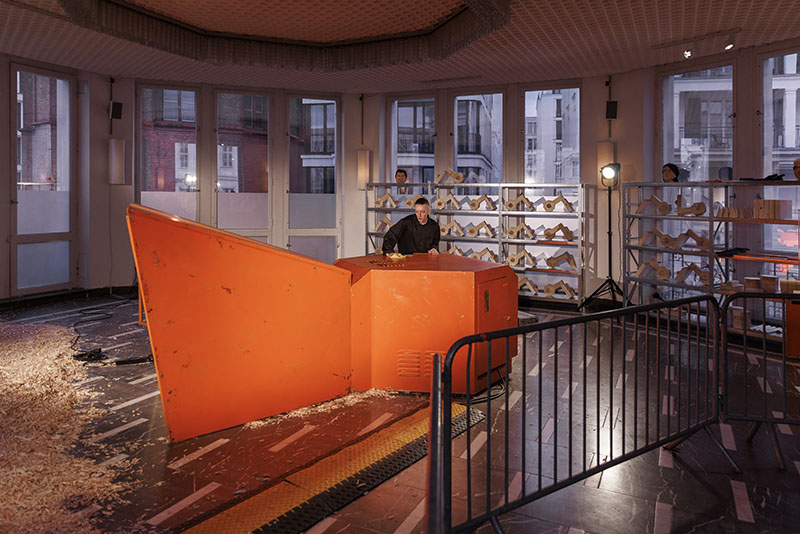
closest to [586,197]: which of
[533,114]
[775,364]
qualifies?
[533,114]

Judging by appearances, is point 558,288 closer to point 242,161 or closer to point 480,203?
point 480,203

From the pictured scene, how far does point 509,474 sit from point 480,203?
6.04 m

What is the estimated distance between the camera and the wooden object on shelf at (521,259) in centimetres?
859

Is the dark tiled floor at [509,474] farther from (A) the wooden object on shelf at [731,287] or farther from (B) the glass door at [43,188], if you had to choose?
(B) the glass door at [43,188]

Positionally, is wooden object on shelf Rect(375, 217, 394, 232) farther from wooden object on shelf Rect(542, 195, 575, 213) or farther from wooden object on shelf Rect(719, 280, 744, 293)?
wooden object on shelf Rect(719, 280, 744, 293)

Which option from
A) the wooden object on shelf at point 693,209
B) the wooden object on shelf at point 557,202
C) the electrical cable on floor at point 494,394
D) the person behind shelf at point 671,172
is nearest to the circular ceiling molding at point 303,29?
the wooden object on shelf at point 557,202

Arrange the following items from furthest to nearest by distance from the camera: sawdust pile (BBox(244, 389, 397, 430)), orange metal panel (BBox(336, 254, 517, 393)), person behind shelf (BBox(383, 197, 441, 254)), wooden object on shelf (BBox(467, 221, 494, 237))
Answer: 1. wooden object on shelf (BBox(467, 221, 494, 237))
2. person behind shelf (BBox(383, 197, 441, 254))
3. orange metal panel (BBox(336, 254, 517, 393))
4. sawdust pile (BBox(244, 389, 397, 430))

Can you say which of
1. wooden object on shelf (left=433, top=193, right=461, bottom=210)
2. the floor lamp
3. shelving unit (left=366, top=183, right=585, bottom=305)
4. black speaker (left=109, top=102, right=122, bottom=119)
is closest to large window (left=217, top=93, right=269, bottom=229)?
black speaker (left=109, top=102, right=122, bottom=119)

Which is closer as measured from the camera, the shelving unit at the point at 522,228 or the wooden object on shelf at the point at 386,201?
the shelving unit at the point at 522,228

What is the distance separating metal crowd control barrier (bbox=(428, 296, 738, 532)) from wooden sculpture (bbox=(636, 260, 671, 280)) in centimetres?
136

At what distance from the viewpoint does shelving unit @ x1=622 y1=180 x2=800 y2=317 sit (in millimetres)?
6406

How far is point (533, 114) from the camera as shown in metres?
9.30

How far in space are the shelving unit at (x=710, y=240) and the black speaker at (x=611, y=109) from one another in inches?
40.1

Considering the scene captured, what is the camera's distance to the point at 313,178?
1038cm
